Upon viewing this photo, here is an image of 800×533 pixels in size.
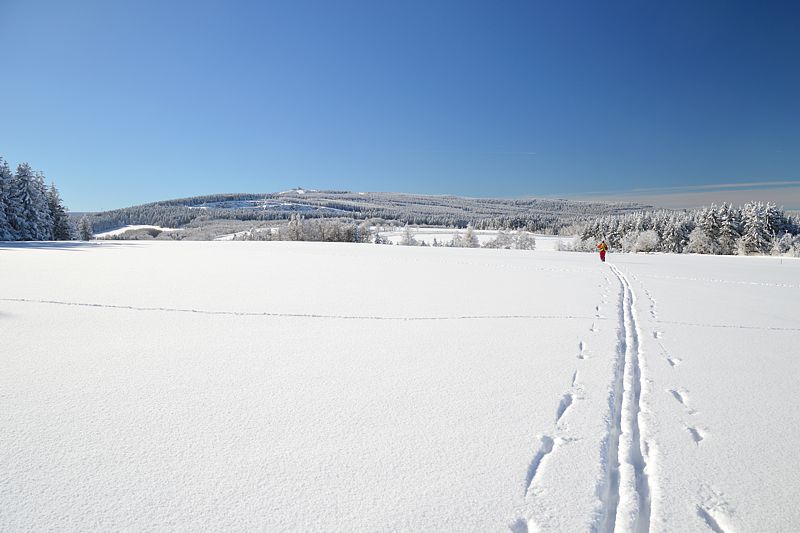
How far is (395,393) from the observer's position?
15.8ft

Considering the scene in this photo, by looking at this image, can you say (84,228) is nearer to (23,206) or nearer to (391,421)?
(23,206)

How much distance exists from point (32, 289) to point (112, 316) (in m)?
4.92

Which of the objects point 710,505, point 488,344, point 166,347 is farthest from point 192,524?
point 488,344

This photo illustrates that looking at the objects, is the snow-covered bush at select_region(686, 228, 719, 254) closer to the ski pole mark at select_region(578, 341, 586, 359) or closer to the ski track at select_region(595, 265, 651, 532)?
the ski pole mark at select_region(578, 341, 586, 359)

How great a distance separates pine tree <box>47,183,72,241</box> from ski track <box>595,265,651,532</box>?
57.5 metres

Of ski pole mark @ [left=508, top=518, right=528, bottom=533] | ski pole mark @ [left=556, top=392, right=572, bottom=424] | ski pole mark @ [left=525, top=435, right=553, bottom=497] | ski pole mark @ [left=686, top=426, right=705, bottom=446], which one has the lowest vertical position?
ski pole mark @ [left=508, top=518, right=528, bottom=533]

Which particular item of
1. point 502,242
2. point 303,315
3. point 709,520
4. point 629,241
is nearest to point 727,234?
point 629,241

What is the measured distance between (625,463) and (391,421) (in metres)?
2.09

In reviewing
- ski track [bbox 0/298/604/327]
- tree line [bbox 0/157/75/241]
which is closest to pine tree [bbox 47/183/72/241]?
tree line [bbox 0/157/75/241]

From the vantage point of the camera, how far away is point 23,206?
39.1 metres

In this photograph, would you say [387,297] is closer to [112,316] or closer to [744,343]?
[112,316]

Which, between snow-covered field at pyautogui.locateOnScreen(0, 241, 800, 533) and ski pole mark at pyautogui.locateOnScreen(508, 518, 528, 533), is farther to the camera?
snow-covered field at pyautogui.locateOnScreen(0, 241, 800, 533)

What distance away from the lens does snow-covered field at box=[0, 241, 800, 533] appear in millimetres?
2852

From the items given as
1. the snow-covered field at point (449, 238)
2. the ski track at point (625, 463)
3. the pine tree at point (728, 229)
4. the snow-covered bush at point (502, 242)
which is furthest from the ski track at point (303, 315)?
the snow-covered field at point (449, 238)
